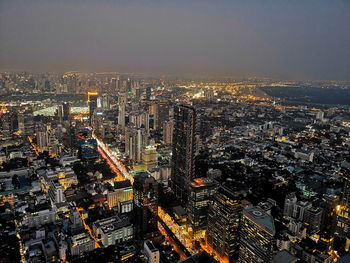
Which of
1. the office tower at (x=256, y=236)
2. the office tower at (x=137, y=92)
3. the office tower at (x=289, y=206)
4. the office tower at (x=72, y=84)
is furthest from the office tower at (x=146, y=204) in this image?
the office tower at (x=137, y=92)

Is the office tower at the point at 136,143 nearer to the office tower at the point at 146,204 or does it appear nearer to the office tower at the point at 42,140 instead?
the office tower at the point at 42,140

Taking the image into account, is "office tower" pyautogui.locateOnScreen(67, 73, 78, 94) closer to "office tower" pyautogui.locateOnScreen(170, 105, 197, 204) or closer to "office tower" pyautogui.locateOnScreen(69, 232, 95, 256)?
"office tower" pyautogui.locateOnScreen(170, 105, 197, 204)

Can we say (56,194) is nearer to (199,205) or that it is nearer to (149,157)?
(149,157)

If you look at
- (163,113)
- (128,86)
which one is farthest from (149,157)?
(128,86)

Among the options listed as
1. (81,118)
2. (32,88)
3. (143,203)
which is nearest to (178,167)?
(143,203)

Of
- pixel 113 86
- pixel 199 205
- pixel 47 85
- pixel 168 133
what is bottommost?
pixel 199 205

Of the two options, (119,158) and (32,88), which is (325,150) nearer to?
(119,158)

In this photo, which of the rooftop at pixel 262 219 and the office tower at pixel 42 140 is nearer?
the rooftop at pixel 262 219
